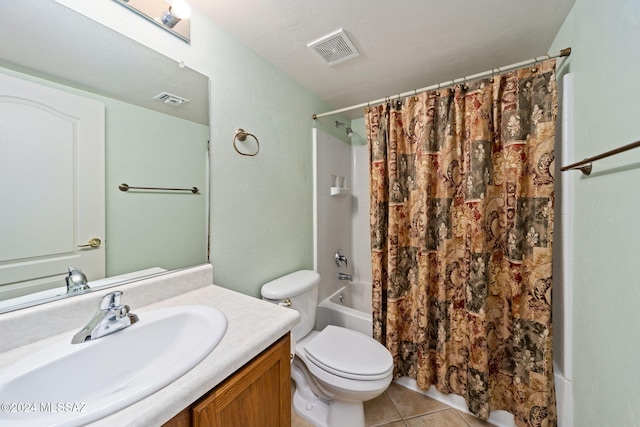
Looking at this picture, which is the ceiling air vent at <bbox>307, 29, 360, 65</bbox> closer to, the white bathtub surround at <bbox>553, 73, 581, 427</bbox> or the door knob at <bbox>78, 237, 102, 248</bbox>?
the white bathtub surround at <bbox>553, 73, 581, 427</bbox>

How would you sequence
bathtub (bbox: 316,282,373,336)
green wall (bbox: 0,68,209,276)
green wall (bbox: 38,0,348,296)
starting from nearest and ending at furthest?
1. green wall (bbox: 0,68,209,276)
2. green wall (bbox: 38,0,348,296)
3. bathtub (bbox: 316,282,373,336)

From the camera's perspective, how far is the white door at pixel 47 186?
61cm

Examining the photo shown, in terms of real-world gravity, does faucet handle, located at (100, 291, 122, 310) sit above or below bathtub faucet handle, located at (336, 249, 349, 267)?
above

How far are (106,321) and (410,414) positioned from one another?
161cm

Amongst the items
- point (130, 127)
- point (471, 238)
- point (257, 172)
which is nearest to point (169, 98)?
point (130, 127)

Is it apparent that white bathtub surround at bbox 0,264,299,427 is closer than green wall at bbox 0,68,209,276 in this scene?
Yes

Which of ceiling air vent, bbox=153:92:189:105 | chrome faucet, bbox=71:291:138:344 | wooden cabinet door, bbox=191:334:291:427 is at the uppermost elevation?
ceiling air vent, bbox=153:92:189:105

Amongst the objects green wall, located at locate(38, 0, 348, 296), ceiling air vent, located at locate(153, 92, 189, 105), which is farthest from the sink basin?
ceiling air vent, located at locate(153, 92, 189, 105)

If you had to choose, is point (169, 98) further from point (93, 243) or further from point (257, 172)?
point (93, 243)

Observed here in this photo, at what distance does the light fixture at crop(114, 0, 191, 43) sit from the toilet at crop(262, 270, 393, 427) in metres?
1.29

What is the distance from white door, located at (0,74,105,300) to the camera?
607mm

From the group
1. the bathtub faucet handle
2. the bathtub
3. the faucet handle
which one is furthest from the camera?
the bathtub faucet handle

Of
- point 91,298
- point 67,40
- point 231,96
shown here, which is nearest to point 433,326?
point 91,298

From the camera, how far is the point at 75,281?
2.32ft
